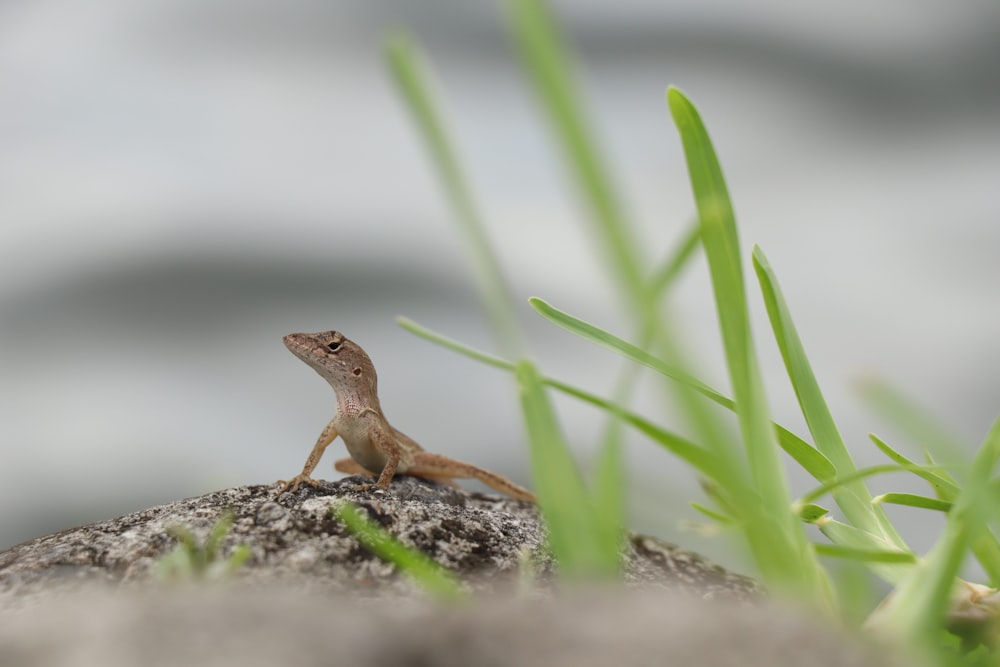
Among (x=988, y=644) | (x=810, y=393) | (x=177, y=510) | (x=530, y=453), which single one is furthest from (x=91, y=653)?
(x=810, y=393)

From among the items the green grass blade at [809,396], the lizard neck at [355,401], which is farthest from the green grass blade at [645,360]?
the lizard neck at [355,401]

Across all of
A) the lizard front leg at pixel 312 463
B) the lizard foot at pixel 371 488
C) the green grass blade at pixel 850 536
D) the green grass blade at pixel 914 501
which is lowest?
the lizard front leg at pixel 312 463

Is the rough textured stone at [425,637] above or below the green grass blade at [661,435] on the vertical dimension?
below

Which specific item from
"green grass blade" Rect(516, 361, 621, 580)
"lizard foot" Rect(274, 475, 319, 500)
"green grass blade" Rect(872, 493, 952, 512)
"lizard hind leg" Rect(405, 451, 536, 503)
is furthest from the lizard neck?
"green grass blade" Rect(516, 361, 621, 580)

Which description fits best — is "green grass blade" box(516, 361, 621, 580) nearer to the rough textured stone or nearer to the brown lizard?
the rough textured stone

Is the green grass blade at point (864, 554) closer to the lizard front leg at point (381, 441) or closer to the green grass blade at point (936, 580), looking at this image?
the green grass blade at point (936, 580)

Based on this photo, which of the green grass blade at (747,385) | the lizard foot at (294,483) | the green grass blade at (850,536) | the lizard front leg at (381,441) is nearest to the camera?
the green grass blade at (747,385)

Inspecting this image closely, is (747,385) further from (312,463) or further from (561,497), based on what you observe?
(312,463)
